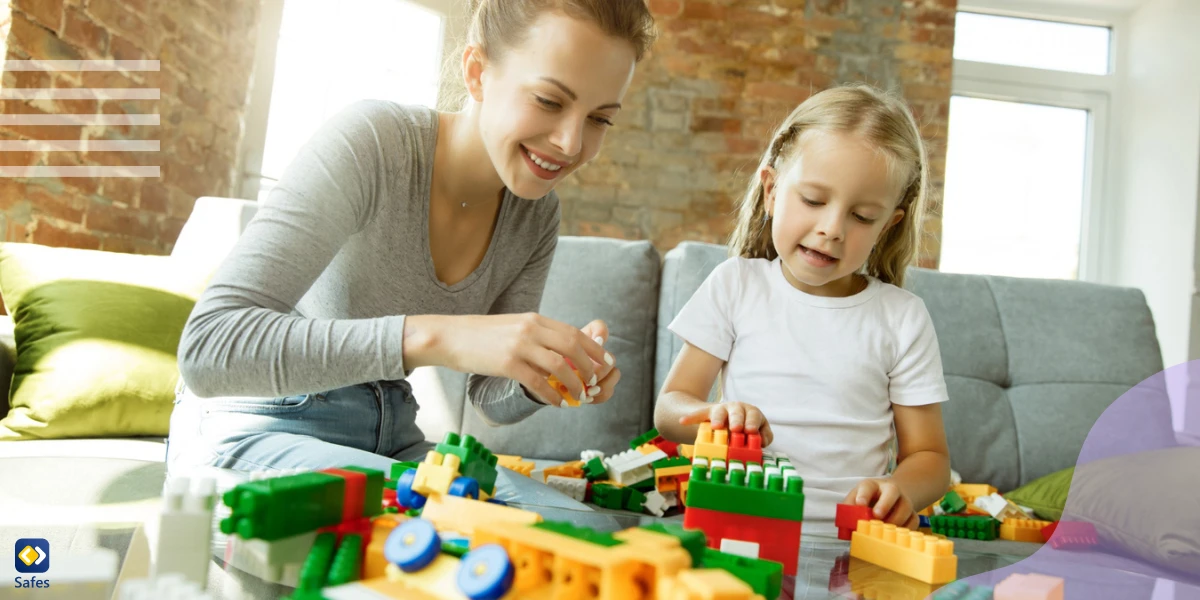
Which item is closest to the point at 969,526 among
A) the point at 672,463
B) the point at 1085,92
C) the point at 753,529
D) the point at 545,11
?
the point at 672,463

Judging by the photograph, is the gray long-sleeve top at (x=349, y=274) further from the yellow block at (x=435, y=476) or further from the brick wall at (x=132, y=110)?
the brick wall at (x=132, y=110)

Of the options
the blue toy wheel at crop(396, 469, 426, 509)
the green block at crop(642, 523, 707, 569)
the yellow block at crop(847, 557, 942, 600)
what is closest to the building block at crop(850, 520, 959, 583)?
the yellow block at crop(847, 557, 942, 600)

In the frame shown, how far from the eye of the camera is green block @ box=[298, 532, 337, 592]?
0.42m

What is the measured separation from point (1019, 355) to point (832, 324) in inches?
36.5

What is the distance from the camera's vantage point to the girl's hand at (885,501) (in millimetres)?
893

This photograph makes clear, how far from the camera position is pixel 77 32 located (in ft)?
6.96

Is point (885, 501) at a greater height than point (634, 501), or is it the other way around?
point (885, 501)

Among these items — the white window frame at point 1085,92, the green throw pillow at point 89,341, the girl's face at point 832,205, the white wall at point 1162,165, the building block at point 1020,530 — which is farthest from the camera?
the white window frame at point 1085,92

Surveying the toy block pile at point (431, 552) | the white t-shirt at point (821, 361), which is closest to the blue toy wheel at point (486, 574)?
the toy block pile at point (431, 552)

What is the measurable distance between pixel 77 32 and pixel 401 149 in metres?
1.57

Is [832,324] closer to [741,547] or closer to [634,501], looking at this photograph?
[634,501]

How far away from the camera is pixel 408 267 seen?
115 centimetres

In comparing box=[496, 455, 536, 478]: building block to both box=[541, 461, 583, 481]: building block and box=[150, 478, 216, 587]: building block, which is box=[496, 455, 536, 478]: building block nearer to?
box=[541, 461, 583, 481]: building block

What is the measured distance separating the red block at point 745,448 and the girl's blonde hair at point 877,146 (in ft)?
2.11
